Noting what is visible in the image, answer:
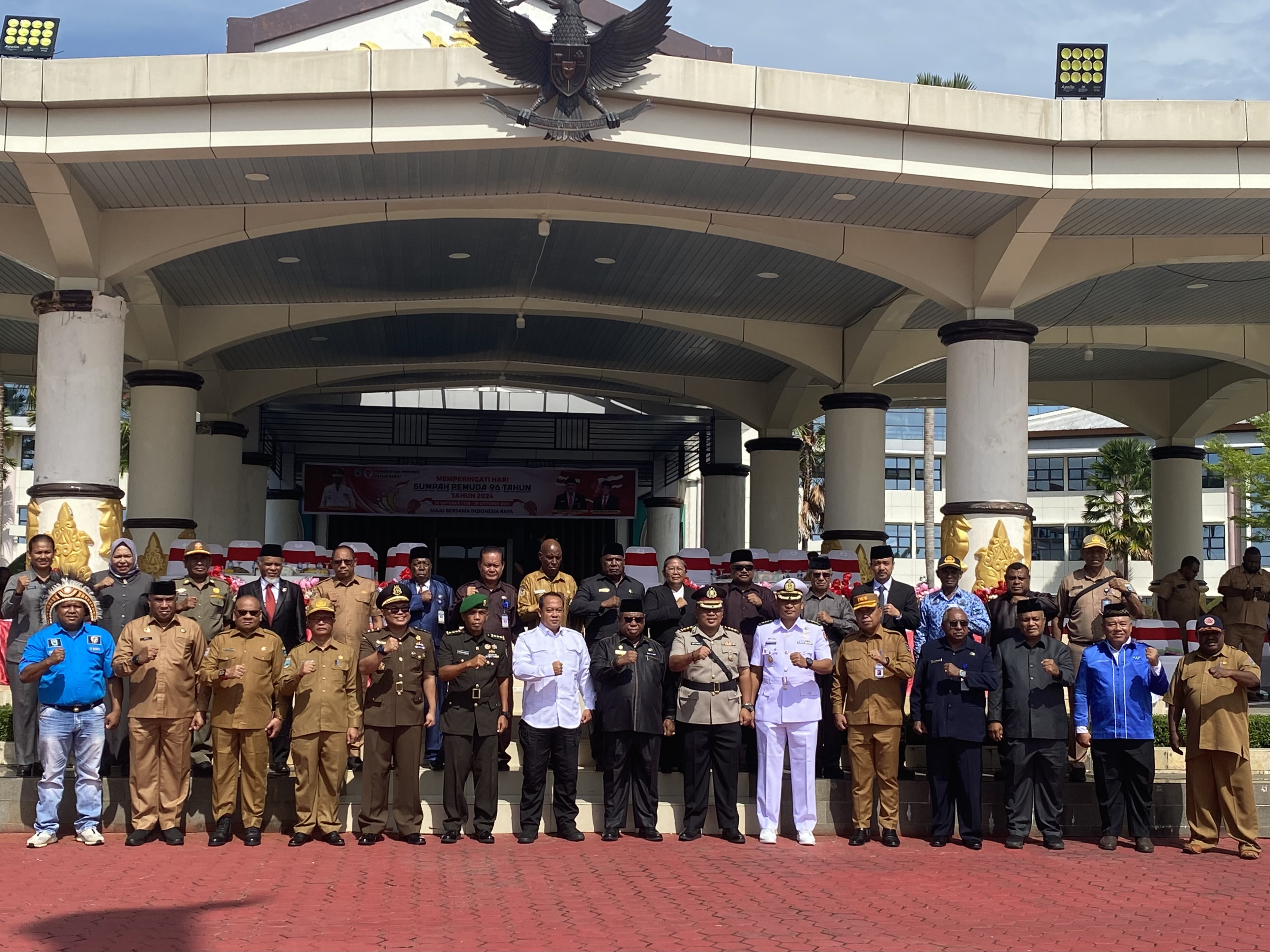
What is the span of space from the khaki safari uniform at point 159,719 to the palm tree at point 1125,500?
36693mm

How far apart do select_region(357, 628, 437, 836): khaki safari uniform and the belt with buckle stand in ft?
5.86

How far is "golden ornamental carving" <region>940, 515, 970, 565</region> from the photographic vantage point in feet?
44.8

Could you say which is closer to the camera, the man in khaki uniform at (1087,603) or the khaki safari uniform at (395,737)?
the khaki safari uniform at (395,737)

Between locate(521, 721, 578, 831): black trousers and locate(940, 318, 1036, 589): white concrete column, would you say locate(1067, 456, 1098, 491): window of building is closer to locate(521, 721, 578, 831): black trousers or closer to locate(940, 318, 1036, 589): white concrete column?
locate(940, 318, 1036, 589): white concrete column

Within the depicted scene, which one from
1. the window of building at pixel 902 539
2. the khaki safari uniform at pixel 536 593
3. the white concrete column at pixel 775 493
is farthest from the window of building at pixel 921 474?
the khaki safari uniform at pixel 536 593

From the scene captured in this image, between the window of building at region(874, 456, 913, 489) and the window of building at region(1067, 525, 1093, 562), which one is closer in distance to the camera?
the window of building at region(1067, 525, 1093, 562)

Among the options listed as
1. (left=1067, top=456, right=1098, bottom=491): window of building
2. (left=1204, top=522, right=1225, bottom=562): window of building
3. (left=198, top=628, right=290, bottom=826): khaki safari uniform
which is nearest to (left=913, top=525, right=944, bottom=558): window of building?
(left=1067, top=456, right=1098, bottom=491): window of building

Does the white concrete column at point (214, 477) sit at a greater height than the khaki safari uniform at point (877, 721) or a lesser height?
greater

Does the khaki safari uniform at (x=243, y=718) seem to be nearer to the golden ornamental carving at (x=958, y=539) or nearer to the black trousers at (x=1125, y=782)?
the black trousers at (x=1125, y=782)

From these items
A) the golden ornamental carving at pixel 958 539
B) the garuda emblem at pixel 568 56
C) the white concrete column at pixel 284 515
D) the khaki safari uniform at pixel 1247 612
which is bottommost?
the khaki safari uniform at pixel 1247 612

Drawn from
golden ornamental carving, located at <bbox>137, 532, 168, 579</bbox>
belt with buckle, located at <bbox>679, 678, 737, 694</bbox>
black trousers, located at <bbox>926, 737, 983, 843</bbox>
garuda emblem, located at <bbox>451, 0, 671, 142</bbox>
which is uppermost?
garuda emblem, located at <bbox>451, 0, 671, 142</bbox>

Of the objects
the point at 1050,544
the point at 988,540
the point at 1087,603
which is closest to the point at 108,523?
the point at 988,540

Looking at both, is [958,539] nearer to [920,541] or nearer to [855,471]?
[855,471]

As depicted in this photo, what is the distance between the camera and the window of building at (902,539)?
47.7 metres
